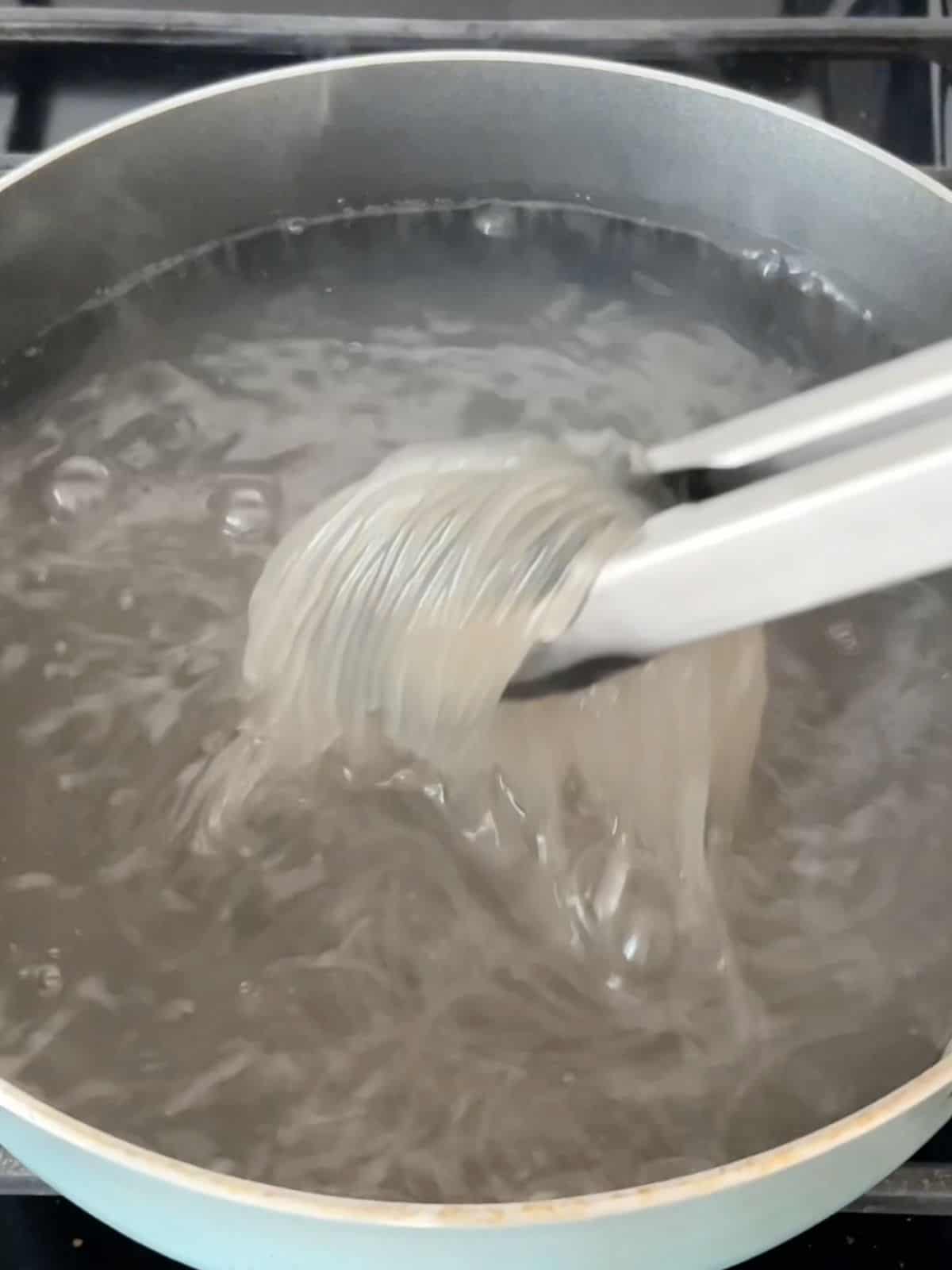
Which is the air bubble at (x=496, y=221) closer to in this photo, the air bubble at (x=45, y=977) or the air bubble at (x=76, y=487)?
the air bubble at (x=76, y=487)

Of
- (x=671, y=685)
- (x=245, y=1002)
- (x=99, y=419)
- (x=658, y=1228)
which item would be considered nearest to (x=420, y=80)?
(x=99, y=419)

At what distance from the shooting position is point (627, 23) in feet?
2.96

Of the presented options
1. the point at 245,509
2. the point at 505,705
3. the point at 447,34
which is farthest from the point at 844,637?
the point at 447,34

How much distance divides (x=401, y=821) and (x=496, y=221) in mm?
438

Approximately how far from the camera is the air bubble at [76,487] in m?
0.79

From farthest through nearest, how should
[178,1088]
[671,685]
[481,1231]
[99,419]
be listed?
[99,419] < [671,685] < [178,1088] < [481,1231]

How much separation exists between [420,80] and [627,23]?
15 centimetres

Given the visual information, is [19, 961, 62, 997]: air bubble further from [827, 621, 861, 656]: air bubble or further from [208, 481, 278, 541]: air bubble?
[827, 621, 861, 656]: air bubble

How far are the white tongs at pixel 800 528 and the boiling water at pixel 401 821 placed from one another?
0.45ft

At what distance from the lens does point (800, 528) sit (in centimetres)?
47

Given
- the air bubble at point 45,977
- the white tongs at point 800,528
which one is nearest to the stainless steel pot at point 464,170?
the white tongs at point 800,528

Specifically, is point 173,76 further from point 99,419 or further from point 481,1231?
point 481,1231

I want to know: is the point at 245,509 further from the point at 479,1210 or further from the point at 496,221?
the point at 479,1210

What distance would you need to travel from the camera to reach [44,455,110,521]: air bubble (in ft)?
2.60
